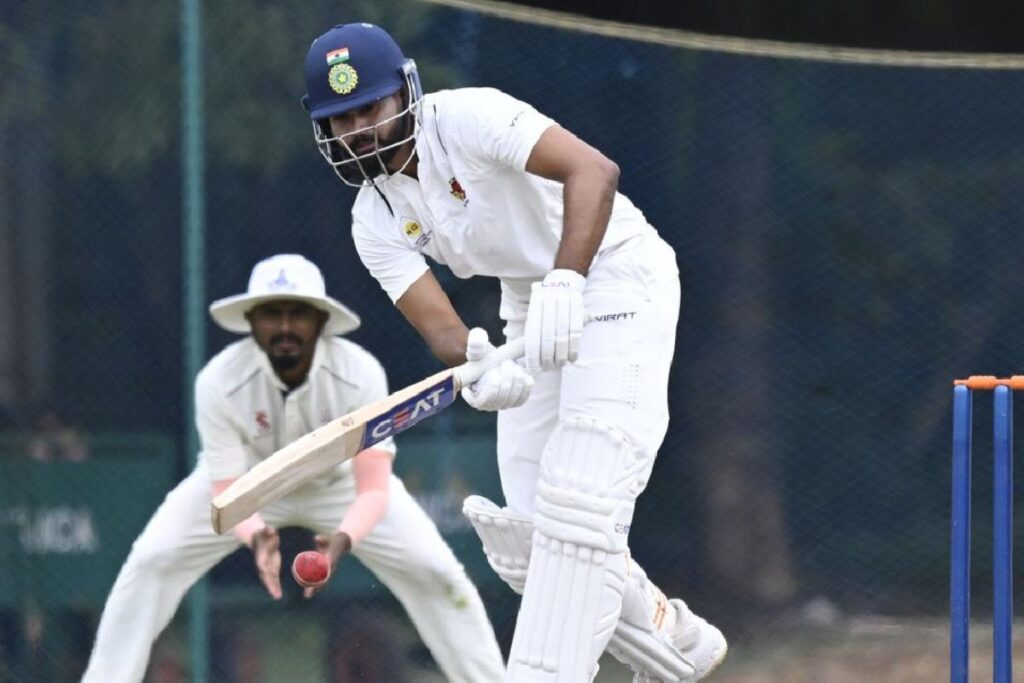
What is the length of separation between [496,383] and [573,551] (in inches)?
15.3

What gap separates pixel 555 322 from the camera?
159 inches

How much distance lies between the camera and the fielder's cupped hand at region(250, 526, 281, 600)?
5723 mm

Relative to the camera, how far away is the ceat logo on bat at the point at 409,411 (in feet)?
13.9

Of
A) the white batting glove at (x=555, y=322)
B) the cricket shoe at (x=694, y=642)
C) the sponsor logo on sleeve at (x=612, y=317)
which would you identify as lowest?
the cricket shoe at (x=694, y=642)

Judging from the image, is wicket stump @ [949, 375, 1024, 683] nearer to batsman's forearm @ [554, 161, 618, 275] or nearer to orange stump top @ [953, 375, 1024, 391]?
orange stump top @ [953, 375, 1024, 391]

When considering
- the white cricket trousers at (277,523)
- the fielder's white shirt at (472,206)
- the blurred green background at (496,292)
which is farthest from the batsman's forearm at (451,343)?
the blurred green background at (496,292)

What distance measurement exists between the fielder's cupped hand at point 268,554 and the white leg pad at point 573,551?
1.62m

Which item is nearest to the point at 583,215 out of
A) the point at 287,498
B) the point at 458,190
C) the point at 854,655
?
the point at 458,190

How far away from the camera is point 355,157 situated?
14.1 feet

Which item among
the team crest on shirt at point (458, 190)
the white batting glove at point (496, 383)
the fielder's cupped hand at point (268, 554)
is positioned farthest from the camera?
the fielder's cupped hand at point (268, 554)

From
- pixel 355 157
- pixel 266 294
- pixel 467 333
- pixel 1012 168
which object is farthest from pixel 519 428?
pixel 1012 168

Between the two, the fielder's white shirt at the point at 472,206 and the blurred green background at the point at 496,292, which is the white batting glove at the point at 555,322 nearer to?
the fielder's white shirt at the point at 472,206

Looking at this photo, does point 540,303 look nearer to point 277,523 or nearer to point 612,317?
point 612,317

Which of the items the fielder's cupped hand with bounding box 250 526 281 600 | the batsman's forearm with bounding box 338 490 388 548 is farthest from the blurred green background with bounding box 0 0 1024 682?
the fielder's cupped hand with bounding box 250 526 281 600
